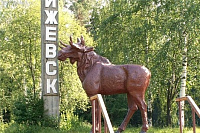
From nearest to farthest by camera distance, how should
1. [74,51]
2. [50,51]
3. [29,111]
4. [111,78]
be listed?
[111,78]
[74,51]
[29,111]
[50,51]

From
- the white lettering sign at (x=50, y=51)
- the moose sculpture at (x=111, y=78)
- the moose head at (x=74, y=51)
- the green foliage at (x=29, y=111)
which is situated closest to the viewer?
the moose sculpture at (x=111, y=78)

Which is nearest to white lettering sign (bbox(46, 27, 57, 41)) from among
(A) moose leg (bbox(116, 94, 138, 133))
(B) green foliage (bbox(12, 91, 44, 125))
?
(B) green foliage (bbox(12, 91, 44, 125))

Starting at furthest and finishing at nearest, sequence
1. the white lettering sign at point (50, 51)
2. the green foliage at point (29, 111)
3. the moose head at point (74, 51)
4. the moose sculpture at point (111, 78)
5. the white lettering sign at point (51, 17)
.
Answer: the white lettering sign at point (51, 17), the white lettering sign at point (50, 51), the green foliage at point (29, 111), the moose head at point (74, 51), the moose sculpture at point (111, 78)

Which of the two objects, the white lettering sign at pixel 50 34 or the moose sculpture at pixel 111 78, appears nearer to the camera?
the moose sculpture at pixel 111 78

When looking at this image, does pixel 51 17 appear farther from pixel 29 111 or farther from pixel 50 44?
pixel 29 111

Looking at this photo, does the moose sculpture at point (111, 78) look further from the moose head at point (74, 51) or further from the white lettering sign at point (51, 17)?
the white lettering sign at point (51, 17)

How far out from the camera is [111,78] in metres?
6.00

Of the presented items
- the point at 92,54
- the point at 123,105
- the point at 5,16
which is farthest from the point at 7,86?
the point at 92,54

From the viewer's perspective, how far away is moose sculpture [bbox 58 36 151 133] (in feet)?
Answer: 19.4

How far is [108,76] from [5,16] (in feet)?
40.8

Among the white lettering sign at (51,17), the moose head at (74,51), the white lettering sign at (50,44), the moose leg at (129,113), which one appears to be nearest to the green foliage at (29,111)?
the white lettering sign at (50,44)

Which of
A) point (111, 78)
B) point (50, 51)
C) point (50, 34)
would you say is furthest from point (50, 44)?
point (111, 78)

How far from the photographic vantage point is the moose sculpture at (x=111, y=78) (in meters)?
5.92

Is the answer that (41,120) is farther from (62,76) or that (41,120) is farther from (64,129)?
(62,76)
